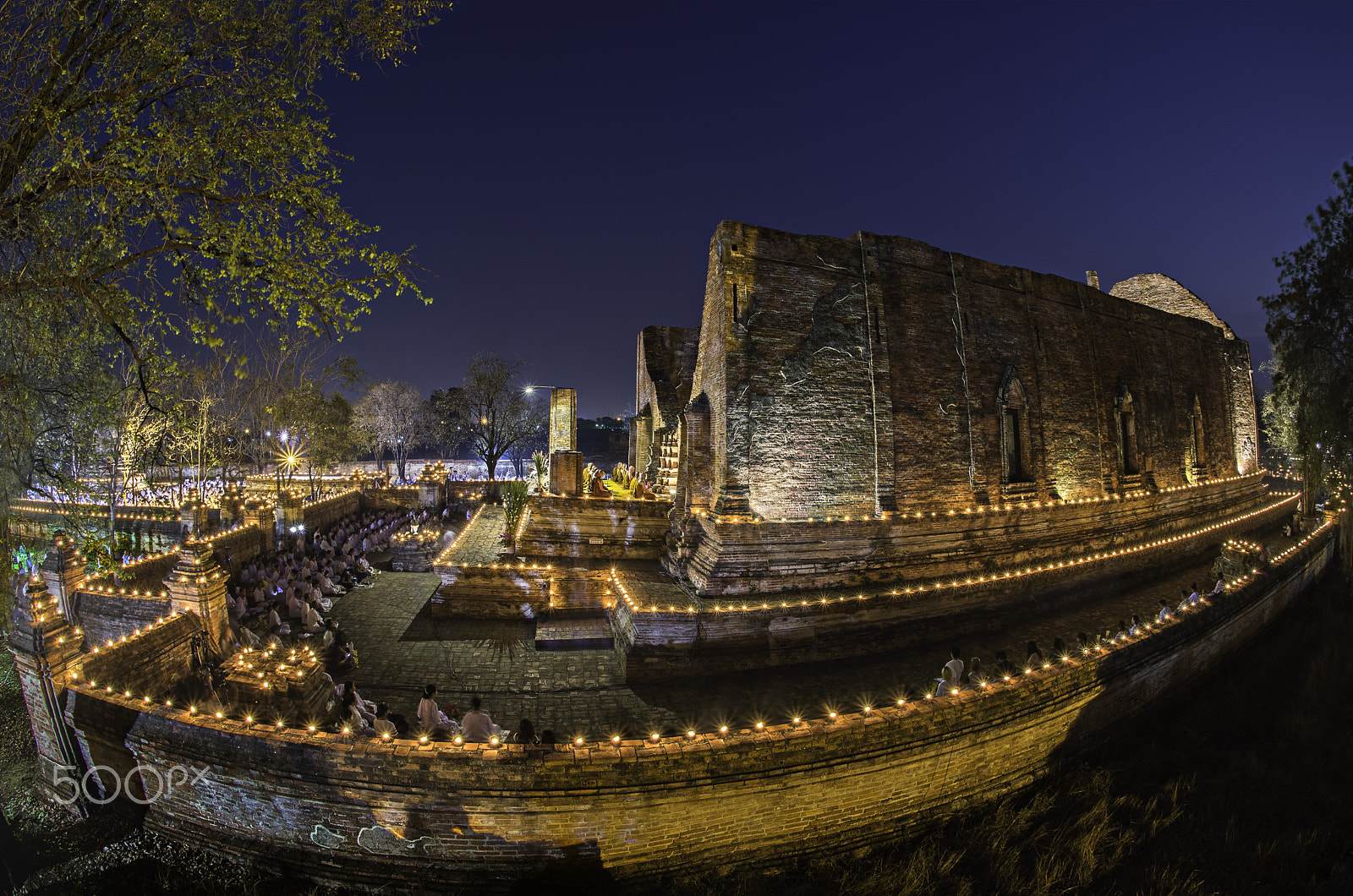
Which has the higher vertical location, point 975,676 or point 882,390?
point 882,390

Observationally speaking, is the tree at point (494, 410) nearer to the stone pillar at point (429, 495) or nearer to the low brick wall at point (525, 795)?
the stone pillar at point (429, 495)

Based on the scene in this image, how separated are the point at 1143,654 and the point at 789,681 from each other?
5.20 m

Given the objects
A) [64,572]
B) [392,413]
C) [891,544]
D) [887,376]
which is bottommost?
[891,544]

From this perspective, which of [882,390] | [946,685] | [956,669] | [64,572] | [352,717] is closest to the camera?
[352,717]

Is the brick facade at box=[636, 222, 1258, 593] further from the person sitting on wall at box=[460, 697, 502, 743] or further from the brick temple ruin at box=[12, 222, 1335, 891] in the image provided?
the person sitting on wall at box=[460, 697, 502, 743]

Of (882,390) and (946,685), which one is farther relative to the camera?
(882,390)

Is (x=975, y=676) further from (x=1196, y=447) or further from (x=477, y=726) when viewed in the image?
(x=1196, y=447)

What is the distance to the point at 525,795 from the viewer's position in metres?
4.57

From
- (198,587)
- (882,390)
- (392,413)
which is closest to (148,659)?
(198,587)

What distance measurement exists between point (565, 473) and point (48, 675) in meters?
8.43

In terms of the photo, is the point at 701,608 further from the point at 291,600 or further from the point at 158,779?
the point at 291,600

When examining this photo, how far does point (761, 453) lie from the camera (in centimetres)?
985

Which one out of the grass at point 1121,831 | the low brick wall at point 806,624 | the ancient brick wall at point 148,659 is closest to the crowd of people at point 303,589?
the ancient brick wall at point 148,659

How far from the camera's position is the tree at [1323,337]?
1422 centimetres
